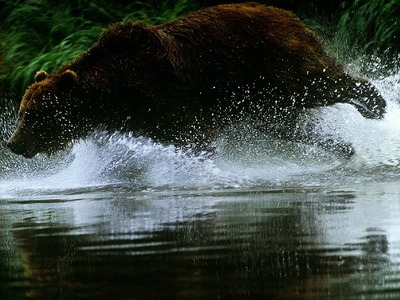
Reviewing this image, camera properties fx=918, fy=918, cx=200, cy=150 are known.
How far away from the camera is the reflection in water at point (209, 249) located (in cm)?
305

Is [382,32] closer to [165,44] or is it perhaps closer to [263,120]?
[263,120]

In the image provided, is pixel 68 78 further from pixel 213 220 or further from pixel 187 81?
pixel 213 220

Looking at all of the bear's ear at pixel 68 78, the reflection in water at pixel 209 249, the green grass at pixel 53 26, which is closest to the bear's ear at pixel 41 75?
the bear's ear at pixel 68 78

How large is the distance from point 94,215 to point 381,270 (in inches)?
102

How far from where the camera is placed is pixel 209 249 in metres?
3.85

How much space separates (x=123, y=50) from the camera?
8.69 m

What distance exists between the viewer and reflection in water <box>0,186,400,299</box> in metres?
3.05

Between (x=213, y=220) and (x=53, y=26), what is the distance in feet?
28.7

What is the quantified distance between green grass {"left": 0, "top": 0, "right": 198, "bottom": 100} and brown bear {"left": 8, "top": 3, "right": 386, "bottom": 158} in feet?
9.27

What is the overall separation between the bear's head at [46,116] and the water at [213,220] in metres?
0.28

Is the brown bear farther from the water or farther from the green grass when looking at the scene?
the green grass

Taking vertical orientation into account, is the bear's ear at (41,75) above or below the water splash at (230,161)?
above

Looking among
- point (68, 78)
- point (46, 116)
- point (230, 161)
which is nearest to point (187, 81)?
point (230, 161)

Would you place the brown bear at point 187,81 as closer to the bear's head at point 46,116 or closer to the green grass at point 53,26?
the bear's head at point 46,116
